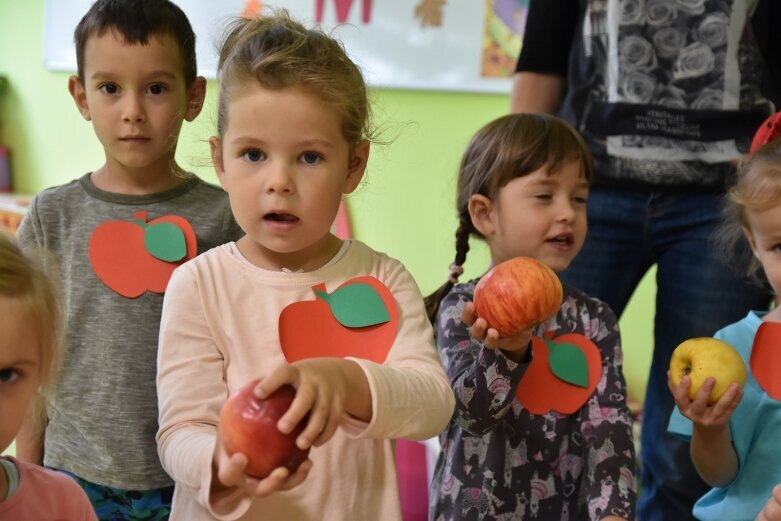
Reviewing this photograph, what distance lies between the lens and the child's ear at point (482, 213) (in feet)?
4.69

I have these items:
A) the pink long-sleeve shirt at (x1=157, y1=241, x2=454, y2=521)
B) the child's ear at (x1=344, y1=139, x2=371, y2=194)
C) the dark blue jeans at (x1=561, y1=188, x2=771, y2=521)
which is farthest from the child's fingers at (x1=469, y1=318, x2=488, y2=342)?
the dark blue jeans at (x1=561, y1=188, x2=771, y2=521)

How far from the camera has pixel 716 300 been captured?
159cm

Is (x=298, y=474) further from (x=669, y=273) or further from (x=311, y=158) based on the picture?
(x=669, y=273)

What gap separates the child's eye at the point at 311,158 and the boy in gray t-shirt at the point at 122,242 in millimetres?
327

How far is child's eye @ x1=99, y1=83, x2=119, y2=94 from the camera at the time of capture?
129 centimetres

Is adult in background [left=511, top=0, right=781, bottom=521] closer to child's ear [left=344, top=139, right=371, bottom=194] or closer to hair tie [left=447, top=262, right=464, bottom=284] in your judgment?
hair tie [left=447, top=262, right=464, bottom=284]

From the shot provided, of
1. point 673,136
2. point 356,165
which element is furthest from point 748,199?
point 356,165

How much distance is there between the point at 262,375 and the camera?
3.21ft

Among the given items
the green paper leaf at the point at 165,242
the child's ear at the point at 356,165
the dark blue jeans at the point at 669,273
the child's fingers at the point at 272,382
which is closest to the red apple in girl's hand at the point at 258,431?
the child's fingers at the point at 272,382

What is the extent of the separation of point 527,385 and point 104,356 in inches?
26.6

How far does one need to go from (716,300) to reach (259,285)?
3.27 ft

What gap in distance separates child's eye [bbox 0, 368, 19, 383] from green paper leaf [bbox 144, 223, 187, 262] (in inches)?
15.1

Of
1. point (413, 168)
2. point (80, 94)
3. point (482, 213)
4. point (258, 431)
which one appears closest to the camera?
point (258, 431)

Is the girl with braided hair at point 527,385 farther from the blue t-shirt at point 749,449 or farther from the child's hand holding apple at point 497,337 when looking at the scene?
the blue t-shirt at point 749,449
